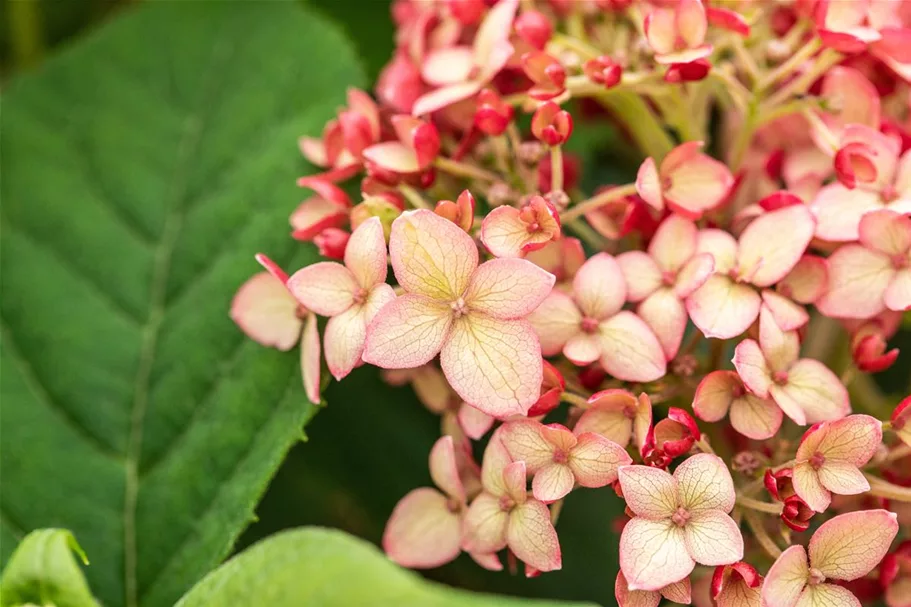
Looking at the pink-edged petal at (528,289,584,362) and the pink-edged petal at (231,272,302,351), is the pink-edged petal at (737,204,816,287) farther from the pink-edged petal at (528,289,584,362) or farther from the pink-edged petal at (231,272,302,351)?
the pink-edged petal at (231,272,302,351)

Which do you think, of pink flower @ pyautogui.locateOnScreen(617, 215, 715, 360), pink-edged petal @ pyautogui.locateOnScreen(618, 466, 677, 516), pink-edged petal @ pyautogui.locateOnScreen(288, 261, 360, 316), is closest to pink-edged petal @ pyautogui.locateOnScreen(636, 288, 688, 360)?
pink flower @ pyautogui.locateOnScreen(617, 215, 715, 360)

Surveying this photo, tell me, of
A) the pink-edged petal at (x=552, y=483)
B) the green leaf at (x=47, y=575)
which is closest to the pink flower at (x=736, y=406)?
the pink-edged petal at (x=552, y=483)

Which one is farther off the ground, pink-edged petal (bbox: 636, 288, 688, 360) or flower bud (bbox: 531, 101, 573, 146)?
flower bud (bbox: 531, 101, 573, 146)

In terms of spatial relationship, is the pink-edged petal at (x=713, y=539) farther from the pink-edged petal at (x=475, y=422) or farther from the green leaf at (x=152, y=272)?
the green leaf at (x=152, y=272)

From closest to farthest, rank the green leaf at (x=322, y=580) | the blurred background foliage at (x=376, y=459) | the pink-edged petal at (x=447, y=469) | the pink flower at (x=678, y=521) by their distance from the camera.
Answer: the green leaf at (x=322, y=580), the pink flower at (x=678, y=521), the pink-edged petal at (x=447, y=469), the blurred background foliage at (x=376, y=459)

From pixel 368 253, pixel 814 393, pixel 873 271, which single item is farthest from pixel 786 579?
pixel 368 253

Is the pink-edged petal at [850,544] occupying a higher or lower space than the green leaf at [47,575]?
lower

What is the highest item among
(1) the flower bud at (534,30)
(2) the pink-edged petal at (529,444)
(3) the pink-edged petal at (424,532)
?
(1) the flower bud at (534,30)
